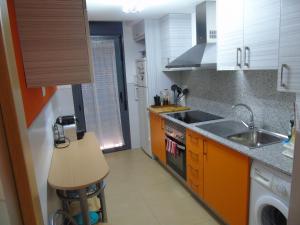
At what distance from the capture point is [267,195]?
1569mm

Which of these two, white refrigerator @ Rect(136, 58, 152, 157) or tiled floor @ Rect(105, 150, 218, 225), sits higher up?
white refrigerator @ Rect(136, 58, 152, 157)

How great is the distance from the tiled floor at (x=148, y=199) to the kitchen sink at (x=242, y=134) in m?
0.88

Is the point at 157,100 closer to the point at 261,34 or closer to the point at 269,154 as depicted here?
the point at 261,34

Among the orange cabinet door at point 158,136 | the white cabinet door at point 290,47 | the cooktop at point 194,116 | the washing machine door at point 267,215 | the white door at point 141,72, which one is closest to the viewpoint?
the white cabinet door at point 290,47

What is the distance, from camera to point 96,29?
12.2ft

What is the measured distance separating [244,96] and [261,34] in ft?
2.76

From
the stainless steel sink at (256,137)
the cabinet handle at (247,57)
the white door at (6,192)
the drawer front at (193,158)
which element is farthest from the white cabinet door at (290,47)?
the white door at (6,192)

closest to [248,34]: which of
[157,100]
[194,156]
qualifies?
[194,156]

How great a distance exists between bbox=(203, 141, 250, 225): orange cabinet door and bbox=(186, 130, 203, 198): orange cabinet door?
0.09m

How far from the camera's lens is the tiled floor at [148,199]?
91.4 inches

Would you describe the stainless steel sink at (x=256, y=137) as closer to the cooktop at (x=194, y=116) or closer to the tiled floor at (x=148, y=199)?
the cooktop at (x=194, y=116)

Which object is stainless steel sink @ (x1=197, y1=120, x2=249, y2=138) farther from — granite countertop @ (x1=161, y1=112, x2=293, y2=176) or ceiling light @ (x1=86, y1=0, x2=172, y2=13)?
ceiling light @ (x1=86, y1=0, x2=172, y2=13)

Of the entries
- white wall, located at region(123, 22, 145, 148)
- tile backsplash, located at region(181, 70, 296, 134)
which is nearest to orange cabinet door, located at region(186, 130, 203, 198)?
tile backsplash, located at region(181, 70, 296, 134)

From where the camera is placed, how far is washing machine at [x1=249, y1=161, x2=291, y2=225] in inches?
57.1
